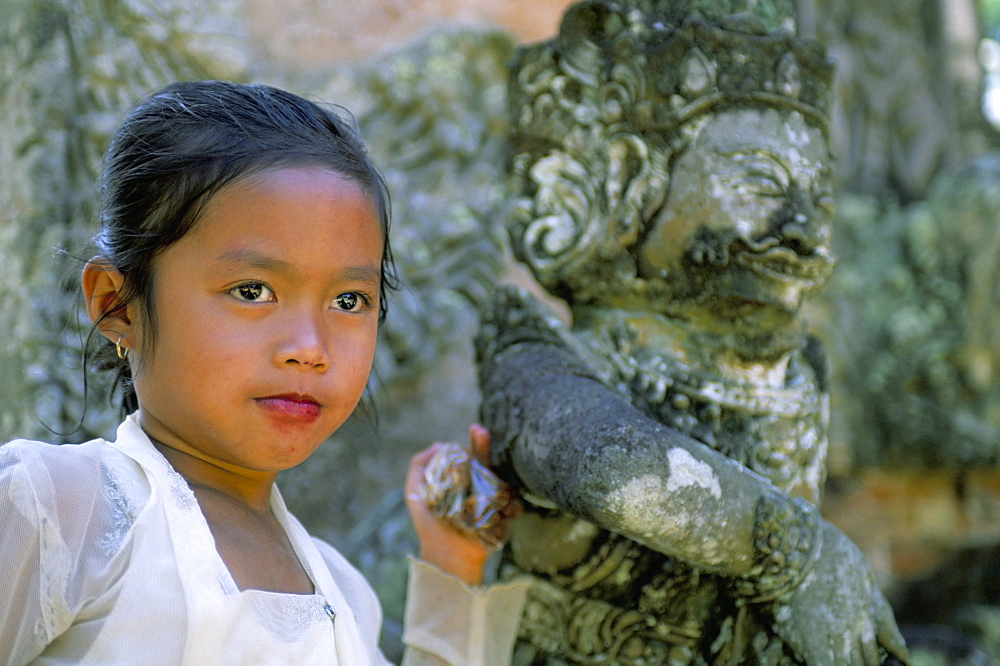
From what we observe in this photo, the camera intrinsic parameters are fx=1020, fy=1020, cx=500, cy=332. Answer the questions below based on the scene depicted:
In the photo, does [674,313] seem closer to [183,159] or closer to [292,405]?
[292,405]

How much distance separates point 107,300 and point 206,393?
19 centimetres

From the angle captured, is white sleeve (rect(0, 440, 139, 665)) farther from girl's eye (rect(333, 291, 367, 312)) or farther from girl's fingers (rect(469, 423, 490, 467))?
girl's fingers (rect(469, 423, 490, 467))

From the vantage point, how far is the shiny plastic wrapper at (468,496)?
1670mm

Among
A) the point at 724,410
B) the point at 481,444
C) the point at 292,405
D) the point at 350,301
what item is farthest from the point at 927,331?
the point at 292,405

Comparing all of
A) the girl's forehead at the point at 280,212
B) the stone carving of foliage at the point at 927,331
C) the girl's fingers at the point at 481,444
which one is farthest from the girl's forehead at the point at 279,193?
the stone carving of foliage at the point at 927,331

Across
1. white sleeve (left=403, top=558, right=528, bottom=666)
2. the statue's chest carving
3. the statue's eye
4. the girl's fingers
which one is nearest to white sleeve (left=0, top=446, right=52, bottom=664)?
white sleeve (left=403, top=558, right=528, bottom=666)

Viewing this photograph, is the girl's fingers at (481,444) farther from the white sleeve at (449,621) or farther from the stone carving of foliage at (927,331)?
the stone carving of foliage at (927,331)

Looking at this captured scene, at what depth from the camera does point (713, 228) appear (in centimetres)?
167

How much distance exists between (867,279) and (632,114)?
1.85 m

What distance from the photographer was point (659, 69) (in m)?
1.72

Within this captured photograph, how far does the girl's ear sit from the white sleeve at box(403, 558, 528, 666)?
648 millimetres

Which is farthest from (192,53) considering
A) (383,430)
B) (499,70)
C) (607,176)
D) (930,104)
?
(930,104)

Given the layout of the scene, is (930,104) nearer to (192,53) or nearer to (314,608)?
(192,53)

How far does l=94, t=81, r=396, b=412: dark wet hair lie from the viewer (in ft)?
3.97
